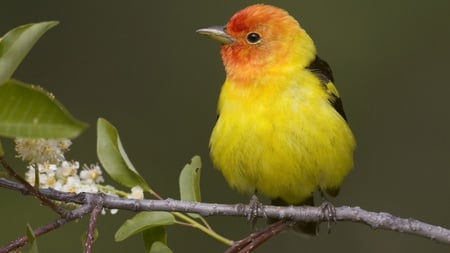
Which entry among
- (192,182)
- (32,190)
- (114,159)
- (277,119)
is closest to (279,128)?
(277,119)

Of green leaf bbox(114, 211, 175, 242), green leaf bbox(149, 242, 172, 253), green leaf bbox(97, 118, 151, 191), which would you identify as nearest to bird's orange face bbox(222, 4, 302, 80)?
green leaf bbox(97, 118, 151, 191)

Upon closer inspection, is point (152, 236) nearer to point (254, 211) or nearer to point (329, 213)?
point (254, 211)

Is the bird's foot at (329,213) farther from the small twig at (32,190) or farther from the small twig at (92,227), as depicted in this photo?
the small twig at (32,190)

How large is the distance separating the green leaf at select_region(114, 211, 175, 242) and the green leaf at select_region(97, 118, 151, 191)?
172 mm

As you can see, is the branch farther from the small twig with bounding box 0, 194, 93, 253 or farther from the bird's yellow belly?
the bird's yellow belly

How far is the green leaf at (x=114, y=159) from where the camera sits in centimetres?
319

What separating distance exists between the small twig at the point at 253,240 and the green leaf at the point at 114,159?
1.24 feet

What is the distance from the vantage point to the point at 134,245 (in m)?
7.76

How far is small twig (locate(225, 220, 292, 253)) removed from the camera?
126 inches

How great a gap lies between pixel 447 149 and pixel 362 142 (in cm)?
75

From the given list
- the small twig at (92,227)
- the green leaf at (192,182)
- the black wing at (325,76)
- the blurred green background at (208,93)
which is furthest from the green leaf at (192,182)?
the blurred green background at (208,93)

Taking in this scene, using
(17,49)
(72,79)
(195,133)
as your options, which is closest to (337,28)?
(195,133)

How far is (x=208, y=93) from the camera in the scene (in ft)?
28.1

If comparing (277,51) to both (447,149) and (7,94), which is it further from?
(447,149)
